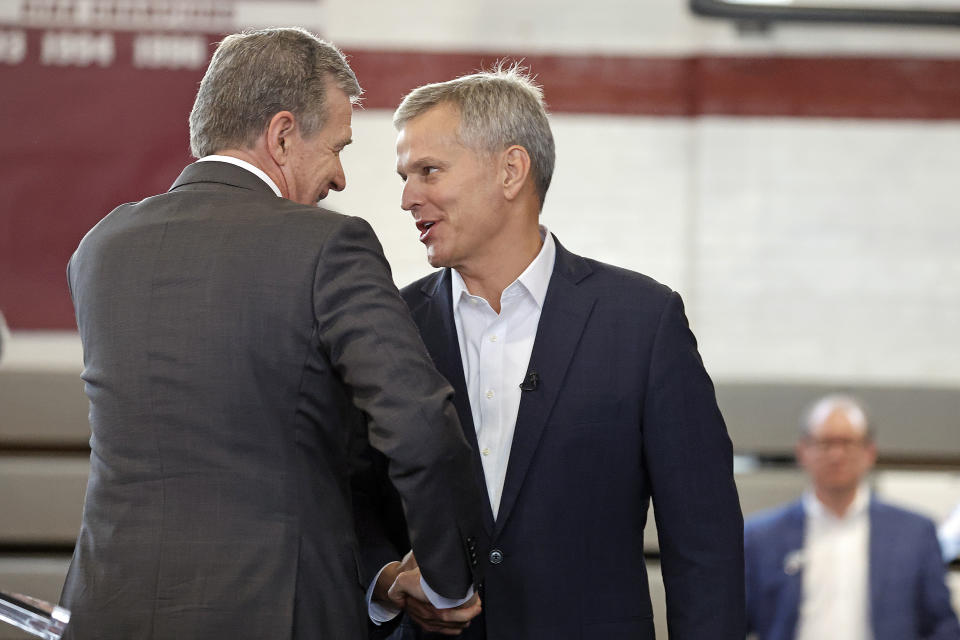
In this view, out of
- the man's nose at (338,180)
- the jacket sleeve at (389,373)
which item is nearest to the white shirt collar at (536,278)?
the man's nose at (338,180)

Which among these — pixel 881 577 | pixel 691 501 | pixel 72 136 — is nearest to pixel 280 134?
pixel 691 501

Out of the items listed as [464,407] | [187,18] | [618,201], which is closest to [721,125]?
[618,201]

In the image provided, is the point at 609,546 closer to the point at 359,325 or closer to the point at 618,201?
the point at 359,325

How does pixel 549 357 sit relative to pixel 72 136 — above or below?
below

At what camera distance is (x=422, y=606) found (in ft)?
5.96

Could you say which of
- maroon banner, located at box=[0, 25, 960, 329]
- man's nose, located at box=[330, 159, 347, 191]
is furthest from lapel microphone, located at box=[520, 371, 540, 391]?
maroon banner, located at box=[0, 25, 960, 329]

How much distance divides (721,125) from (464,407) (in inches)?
75.1

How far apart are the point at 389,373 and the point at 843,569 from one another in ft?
6.96

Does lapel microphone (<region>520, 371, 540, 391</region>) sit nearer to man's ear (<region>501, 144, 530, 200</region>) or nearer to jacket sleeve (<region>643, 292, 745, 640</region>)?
jacket sleeve (<region>643, 292, 745, 640</region>)

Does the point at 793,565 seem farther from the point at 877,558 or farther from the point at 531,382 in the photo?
the point at 531,382

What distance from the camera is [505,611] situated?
1914 mm

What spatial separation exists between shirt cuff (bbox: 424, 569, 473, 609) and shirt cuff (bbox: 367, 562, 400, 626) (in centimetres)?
22

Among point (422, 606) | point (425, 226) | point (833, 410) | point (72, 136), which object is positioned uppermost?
point (72, 136)

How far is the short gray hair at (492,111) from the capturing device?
→ 2078 millimetres
